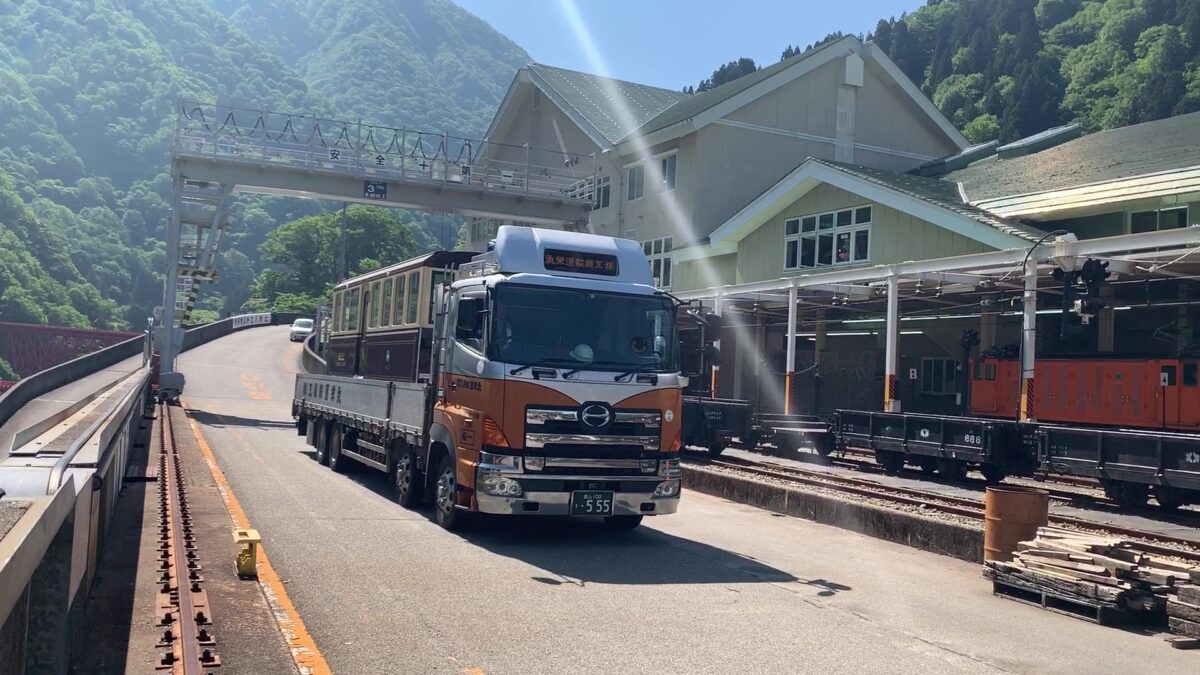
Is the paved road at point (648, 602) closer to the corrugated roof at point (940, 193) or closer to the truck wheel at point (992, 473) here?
the truck wheel at point (992, 473)

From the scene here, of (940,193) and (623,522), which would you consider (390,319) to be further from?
(940,193)

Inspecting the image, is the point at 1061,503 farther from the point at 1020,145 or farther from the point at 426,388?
the point at 1020,145

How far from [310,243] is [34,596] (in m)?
117

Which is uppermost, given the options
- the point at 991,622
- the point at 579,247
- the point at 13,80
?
the point at 13,80

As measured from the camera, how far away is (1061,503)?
17891mm

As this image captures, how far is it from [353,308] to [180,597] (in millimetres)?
11287

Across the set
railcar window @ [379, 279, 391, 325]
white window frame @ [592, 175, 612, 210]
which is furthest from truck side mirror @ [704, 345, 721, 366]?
white window frame @ [592, 175, 612, 210]

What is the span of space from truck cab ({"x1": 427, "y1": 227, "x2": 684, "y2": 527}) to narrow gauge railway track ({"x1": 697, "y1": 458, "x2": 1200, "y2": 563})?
17.4 feet

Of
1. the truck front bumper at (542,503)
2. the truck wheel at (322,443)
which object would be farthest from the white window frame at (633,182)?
the truck front bumper at (542,503)

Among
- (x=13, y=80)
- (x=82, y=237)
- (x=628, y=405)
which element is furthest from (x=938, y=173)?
(x=13, y=80)

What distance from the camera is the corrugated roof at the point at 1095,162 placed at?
2548 centimetres

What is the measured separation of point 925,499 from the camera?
1655 cm

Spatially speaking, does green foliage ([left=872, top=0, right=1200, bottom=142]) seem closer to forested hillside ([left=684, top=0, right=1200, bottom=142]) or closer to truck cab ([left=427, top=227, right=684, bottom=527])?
forested hillside ([left=684, top=0, right=1200, bottom=142])

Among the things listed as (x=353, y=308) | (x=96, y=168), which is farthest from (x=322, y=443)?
(x=96, y=168)
